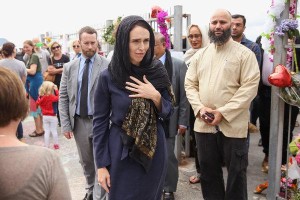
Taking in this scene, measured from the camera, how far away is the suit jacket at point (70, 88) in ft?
11.5

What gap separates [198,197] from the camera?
154 inches

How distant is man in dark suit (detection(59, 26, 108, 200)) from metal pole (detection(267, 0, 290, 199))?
179 cm

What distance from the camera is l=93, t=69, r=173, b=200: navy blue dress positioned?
216 cm

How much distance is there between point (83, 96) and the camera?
346cm

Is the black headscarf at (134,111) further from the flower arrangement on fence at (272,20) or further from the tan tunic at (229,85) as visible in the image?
the flower arrangement on fence at (272,20)

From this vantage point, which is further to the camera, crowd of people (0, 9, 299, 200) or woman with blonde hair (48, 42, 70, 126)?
woman with blonde hair (48, 42, 70, 126)

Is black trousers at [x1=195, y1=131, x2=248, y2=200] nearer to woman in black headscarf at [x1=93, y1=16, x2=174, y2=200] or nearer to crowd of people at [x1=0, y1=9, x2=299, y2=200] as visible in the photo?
crowd of people at [x1=0, y1=9, x2=299, y2=200]

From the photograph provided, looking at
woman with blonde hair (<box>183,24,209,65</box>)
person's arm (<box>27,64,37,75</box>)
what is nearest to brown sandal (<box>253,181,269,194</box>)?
woman with blonde hair (<box>183,24,209,65</box>)

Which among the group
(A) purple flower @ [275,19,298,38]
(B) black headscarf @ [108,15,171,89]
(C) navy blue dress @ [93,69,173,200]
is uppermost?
(A) purple flower @ [275,19,298,38]

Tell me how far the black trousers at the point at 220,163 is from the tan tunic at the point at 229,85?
3.7 inches

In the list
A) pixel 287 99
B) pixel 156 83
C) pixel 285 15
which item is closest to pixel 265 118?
pixel 287 99

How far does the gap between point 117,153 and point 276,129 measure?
188 cm

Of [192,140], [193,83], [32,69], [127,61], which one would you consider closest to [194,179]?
[192,140]

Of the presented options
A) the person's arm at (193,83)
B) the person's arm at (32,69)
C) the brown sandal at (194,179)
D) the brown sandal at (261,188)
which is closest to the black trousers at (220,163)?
the person's arm at (193,83)
